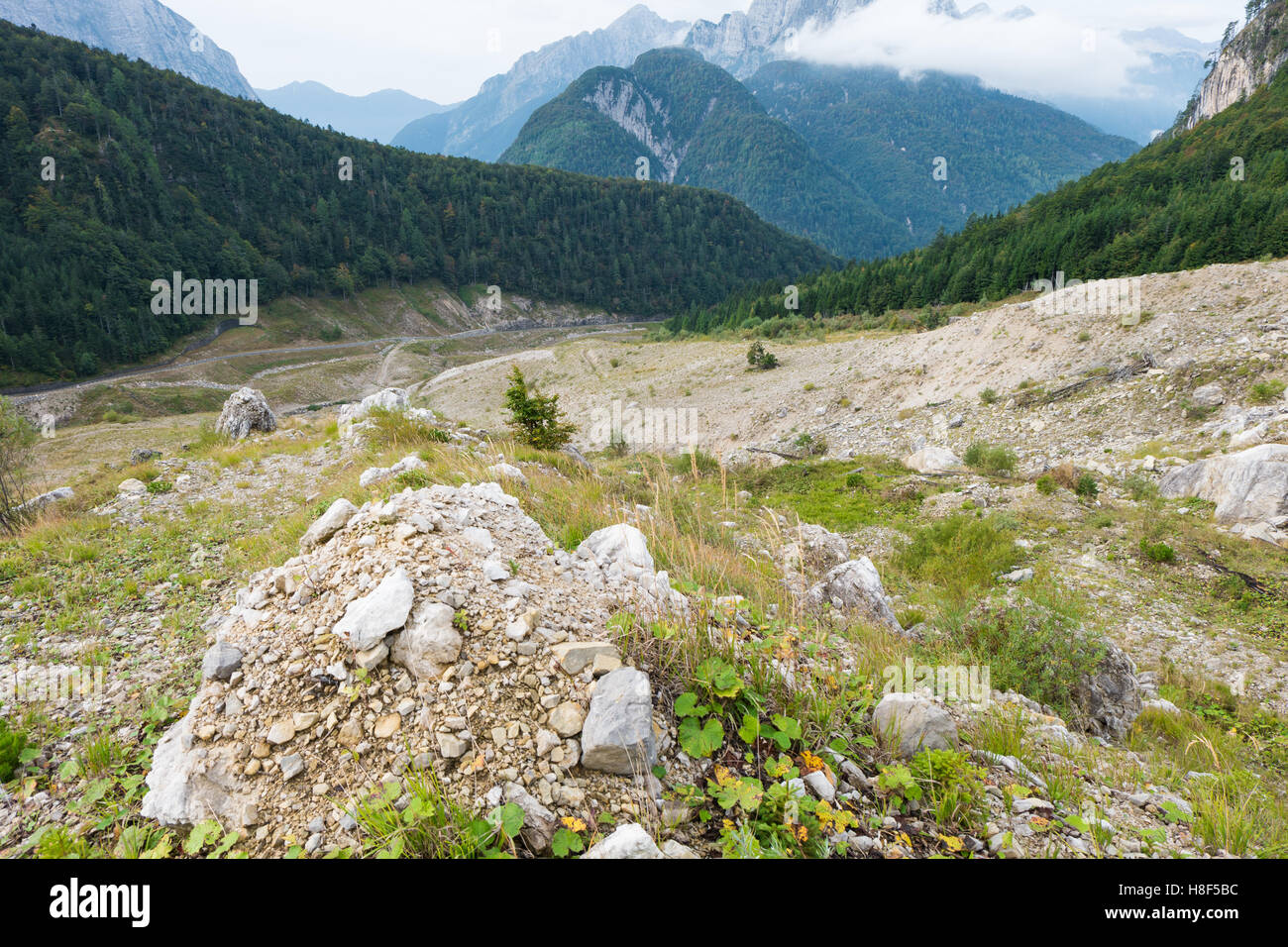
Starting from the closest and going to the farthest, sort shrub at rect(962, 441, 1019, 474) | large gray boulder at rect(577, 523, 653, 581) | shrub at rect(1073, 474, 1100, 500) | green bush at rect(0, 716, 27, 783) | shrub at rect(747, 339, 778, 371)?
green bush at rect(0, 716, 27, 783) < large gray boulder at rect(577, 523, 653, 581) < shrub at rect(1073, 474, 1100, 500) < shrub at rect(962, 441, 1019, 474) < shrub at rect(747, 339, 778, 371)

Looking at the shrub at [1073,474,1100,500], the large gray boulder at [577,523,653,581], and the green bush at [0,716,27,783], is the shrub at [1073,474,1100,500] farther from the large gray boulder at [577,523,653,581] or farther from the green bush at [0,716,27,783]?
the green bush at [0,716,27,783]

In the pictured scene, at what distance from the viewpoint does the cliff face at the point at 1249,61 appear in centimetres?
10281

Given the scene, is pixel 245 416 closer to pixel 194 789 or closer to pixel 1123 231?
pixel 194 789

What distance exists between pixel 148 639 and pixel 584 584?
13.9 ft

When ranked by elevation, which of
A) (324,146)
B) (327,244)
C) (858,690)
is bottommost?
(858,690)

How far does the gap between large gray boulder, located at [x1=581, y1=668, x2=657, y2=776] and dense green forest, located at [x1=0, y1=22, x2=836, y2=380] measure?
311 ft

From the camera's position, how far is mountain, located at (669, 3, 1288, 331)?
138 feet

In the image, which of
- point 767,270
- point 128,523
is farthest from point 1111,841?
point 767,270

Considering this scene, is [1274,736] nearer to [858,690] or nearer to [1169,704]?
[1169,704]

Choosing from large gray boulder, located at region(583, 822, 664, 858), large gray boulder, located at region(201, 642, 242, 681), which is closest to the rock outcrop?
large gray boulder, located at region(583, 822, 664, 858)

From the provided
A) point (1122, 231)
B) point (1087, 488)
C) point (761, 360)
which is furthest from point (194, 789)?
point (1122, 231)

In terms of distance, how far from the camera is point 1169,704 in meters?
6.52

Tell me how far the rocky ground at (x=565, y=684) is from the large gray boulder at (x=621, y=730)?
0.05 feet
